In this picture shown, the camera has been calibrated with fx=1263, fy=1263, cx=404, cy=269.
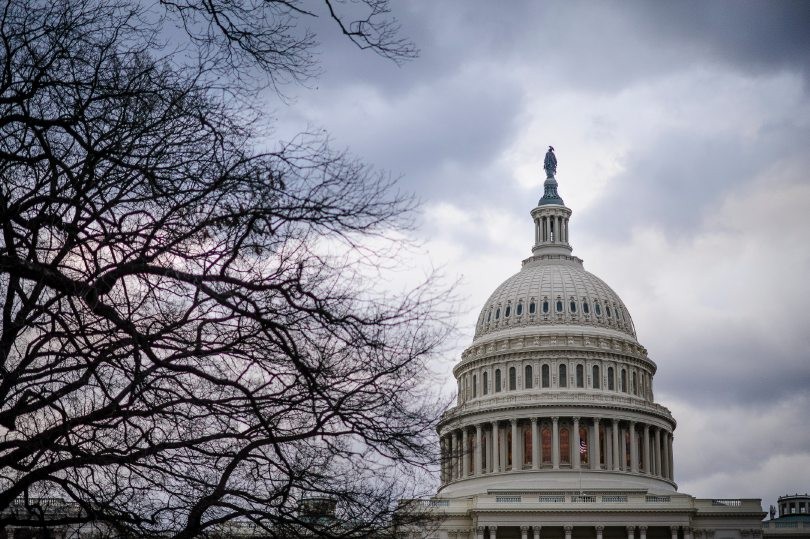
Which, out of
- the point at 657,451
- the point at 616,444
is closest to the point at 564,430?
the point at 616,444

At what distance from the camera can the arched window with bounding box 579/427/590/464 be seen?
407 ft

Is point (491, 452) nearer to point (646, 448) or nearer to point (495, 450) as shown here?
point (495, 450)

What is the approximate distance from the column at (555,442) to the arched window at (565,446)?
0.99m

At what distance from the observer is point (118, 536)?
62.8 feet

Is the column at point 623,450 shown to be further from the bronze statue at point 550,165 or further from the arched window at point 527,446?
the bronze statue at point 550,165

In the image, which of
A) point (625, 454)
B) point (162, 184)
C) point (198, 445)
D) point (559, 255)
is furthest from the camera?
point (559, 255)

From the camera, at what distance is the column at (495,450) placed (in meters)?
125

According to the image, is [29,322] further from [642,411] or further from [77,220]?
[642,411]

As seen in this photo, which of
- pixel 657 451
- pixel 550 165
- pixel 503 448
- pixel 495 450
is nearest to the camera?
pixel 495 450

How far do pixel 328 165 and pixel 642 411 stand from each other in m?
113

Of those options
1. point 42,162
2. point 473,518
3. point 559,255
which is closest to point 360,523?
point 42,162

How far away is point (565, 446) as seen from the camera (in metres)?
126

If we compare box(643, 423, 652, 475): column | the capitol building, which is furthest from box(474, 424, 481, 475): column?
box(643, 423, 652, 475): column

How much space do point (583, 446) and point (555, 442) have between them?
2904 mm
